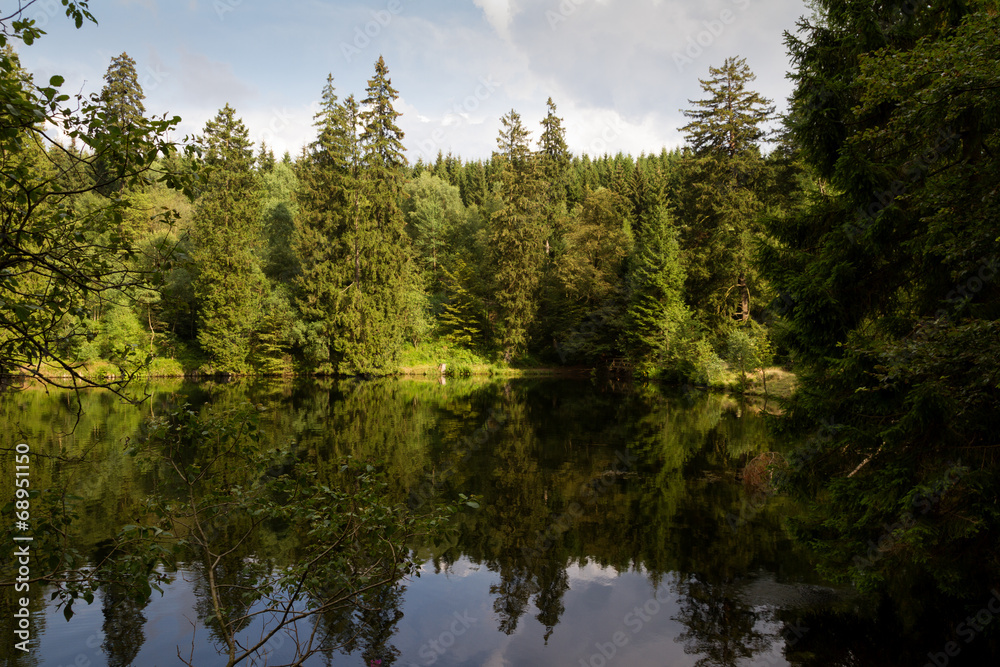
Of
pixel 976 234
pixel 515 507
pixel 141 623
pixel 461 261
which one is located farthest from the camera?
pixel 461 261

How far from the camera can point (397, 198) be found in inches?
1439

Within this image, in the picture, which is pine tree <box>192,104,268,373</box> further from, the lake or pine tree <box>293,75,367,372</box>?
the lake

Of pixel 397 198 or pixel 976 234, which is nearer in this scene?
pixel 976 234

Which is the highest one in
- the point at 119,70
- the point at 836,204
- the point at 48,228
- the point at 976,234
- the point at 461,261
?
the point at 119,70

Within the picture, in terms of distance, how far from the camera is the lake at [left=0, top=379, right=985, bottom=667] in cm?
674

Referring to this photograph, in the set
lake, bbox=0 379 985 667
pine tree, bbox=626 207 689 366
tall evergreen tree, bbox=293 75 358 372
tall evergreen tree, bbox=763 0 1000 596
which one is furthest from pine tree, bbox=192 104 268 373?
tall evergreen tree, bbox=763 0 1000 596

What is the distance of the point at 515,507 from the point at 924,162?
29.5ft

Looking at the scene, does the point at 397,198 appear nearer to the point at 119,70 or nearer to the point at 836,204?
the point at 119,70

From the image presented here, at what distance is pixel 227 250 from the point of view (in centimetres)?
3338

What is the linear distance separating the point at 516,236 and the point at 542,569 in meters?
32.0

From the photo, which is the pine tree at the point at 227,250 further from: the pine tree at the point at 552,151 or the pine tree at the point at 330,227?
the pine tree at the point at 552,151

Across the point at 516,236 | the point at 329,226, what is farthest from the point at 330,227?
the point at 516,236

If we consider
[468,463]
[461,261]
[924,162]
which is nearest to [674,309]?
[461,261]

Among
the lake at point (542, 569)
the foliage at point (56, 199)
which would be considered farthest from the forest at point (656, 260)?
the lake at point (542, 569)
